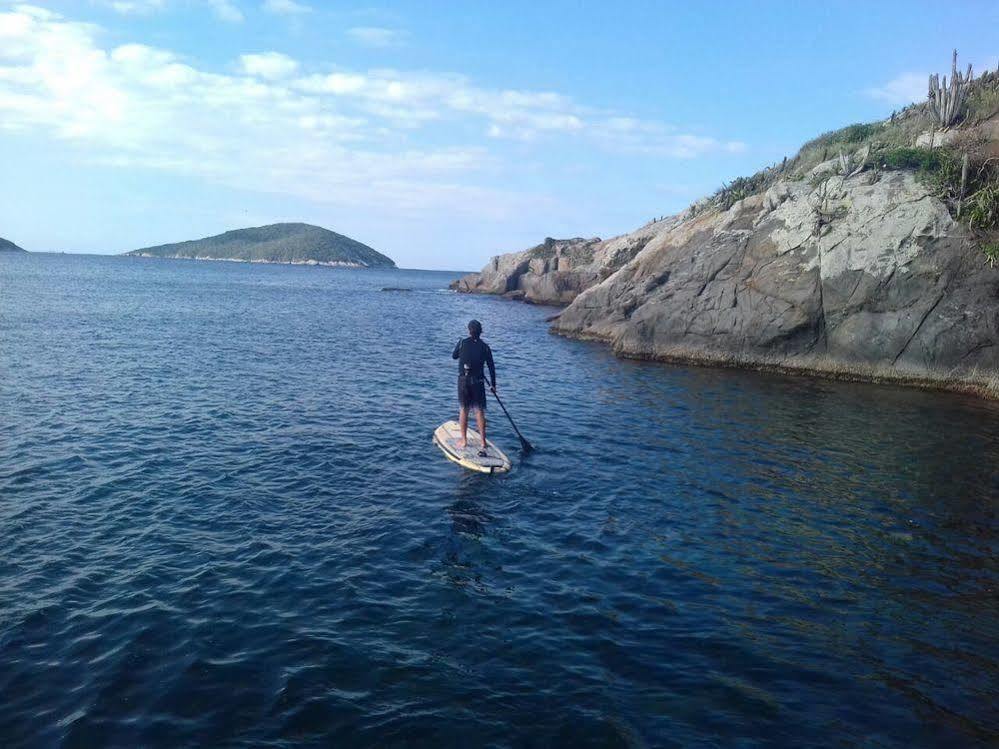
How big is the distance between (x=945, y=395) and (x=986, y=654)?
20.7 meters

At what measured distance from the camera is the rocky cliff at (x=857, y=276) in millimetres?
26984

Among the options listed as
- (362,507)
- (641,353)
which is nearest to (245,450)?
(362,507)

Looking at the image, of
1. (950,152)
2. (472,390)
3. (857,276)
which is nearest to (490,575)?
(472,390)

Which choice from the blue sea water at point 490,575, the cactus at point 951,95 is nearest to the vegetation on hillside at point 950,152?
the cactus at point 951,95

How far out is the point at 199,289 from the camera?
Answer: 266 feet

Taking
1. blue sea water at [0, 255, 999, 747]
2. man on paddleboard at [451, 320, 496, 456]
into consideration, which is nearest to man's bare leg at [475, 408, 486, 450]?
man on paddleboard at [451, 320, 496, 456]

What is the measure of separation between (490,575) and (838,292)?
2524 cm

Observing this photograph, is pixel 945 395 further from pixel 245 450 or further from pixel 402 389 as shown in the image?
pixel 245 450

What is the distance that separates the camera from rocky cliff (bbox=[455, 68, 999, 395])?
26984mm

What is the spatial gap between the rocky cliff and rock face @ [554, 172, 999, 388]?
0.05 m

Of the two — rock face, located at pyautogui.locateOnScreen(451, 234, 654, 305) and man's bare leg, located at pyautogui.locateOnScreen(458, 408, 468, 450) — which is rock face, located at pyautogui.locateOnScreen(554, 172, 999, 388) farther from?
rock face, located at pyautogui.locateOnScreen(451, 234, 654, 305)

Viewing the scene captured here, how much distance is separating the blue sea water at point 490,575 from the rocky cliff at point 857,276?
5.03m

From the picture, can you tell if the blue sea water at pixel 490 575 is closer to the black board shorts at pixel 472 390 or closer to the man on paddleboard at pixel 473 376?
the man on paddleboard at pixel 473 376

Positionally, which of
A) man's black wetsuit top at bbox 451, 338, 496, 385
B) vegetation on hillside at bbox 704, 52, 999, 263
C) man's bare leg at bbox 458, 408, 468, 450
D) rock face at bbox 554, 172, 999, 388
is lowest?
man's bare leg at bbox 458, 408, 468, 450
